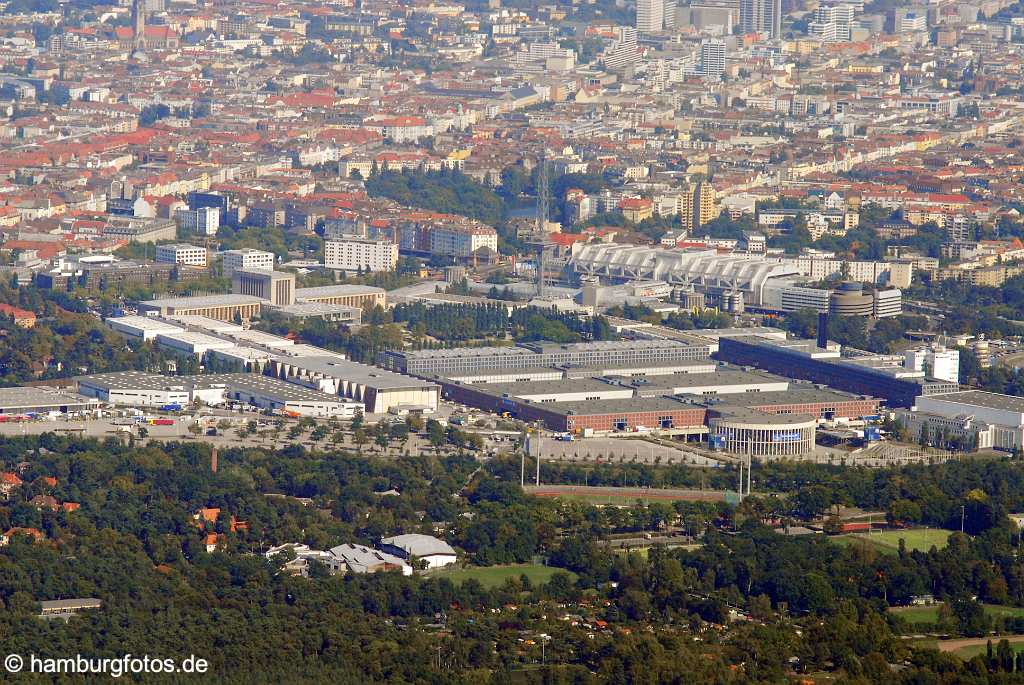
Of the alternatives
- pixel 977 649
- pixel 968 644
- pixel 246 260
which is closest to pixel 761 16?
pixel 246 260

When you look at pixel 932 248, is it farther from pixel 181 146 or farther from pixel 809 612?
pixel 809 612

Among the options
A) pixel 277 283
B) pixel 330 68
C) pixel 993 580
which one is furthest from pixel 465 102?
pixel 993 580

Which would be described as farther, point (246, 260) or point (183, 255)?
point (183, 255)

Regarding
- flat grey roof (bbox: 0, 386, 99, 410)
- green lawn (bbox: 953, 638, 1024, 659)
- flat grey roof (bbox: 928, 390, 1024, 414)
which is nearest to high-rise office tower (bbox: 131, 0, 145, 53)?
flat grey roof (bbox: 0, 386, 99, 410)

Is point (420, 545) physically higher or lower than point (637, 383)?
lower

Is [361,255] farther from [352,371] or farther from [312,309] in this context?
[352,371]

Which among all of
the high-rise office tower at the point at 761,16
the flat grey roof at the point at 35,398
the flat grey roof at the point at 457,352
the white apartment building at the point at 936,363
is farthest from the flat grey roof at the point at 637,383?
the high-rise office tower at the point at 761,16

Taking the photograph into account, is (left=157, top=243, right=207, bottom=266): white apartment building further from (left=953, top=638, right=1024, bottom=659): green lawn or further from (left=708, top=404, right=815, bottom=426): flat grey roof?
(left=953, top=638, right=1024, bottom=659): green lawn
